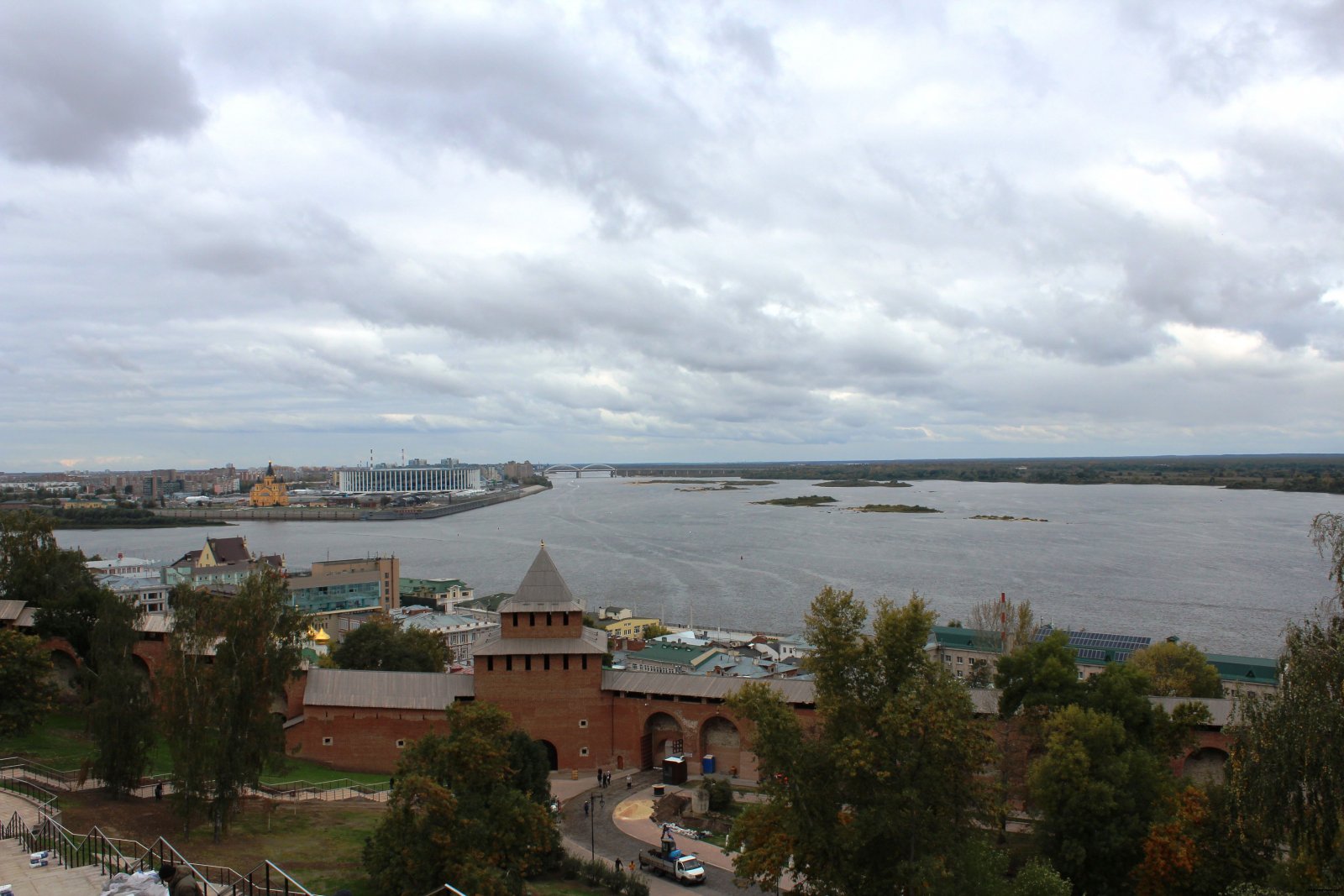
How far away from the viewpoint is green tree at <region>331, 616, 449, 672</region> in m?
26.6

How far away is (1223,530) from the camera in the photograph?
293 feet

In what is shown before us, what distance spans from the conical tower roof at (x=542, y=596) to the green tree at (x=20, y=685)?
953 centimetres

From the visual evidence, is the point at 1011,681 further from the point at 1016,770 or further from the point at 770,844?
the point at 770,844

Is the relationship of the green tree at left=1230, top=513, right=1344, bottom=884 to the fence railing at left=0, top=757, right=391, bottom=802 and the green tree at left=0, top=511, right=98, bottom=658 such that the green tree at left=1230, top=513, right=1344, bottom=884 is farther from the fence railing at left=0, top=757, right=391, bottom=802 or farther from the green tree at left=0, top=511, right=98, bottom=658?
the green tree at left=0, top=511, right=98, bottom=658

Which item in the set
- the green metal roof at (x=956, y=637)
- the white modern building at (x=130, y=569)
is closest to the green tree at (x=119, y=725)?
the green metal roof at (x=956, y=637)

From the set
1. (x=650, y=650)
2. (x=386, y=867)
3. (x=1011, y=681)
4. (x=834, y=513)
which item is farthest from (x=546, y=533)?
(x=386, y=867)

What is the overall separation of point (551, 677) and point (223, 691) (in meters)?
8.10

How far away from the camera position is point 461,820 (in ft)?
39.1

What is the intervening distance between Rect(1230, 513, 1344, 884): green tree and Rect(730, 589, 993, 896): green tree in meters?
3.15

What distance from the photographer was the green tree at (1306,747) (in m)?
8.59

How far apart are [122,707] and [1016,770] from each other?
17475 millimetres

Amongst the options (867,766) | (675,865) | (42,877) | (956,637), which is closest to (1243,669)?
Result: (956,637)

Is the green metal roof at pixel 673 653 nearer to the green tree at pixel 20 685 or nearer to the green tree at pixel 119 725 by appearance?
the green tree at pixel 20 685

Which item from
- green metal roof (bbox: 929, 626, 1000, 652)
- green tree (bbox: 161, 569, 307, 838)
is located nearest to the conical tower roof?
green tree (bbox: 161, 569, 307, 838)
